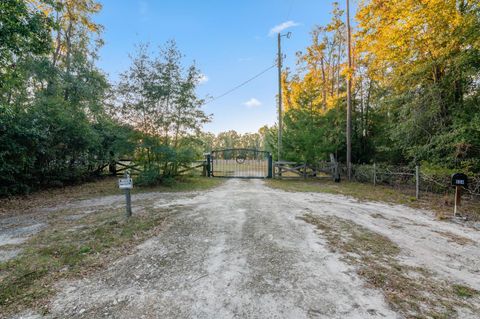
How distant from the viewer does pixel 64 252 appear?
3119 mm

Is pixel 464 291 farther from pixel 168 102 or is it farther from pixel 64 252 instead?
pixel 168 102

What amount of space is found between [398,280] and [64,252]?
4.61 meters

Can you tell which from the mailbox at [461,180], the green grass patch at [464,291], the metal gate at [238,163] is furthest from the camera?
the metal gate at [238,163]

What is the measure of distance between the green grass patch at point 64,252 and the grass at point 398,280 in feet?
11.2

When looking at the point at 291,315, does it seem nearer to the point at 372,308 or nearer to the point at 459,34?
A: the point at 372,308

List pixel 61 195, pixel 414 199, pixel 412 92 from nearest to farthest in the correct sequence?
pixel 414 199 → pixel 61 195 → pixel 412 92

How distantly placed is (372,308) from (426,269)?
1.40 m

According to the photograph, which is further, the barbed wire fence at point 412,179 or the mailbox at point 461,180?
the barbed wire fence at point 412,179

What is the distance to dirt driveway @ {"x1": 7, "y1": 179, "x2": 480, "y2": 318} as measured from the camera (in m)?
1.96

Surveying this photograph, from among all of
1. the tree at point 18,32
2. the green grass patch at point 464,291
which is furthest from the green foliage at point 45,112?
the green grass patch at point 464,291

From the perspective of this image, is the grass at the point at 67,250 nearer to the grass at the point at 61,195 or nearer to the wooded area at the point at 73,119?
the grass at the point at 61,195

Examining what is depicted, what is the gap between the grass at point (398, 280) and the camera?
1.99 meters

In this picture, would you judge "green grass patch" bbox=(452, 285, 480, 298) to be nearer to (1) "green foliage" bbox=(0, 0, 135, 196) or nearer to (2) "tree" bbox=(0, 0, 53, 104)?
(1) "green foliage" bbox=(0, 0, 135, 196)

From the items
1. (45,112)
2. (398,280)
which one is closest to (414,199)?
(398,280)
